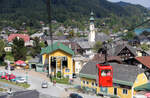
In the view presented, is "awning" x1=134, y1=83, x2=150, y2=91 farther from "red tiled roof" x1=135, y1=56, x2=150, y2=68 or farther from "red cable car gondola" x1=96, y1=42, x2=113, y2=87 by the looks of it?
"red cable car gondola" x1=96, y1=42, x2=113, y2=87

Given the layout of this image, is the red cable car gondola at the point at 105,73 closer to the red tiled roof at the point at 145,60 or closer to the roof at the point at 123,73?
the roof at the point at 123,73

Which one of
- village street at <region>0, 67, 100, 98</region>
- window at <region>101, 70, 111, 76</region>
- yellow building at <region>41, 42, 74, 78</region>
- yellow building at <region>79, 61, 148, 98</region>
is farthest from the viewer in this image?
yellow building at <region>41, 42, 74, 78</region>

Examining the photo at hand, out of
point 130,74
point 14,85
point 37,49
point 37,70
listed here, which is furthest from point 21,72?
point 130,74

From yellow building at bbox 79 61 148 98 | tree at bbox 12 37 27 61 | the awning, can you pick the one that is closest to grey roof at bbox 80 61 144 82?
yellow building at bbox 79 61 148 98

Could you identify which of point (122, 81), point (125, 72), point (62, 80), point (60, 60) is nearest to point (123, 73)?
point (125, 72)

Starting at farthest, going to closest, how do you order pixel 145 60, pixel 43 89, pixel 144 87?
pixel 145 60, pixel 43 89, pixel 144 87

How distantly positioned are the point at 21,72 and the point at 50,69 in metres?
4.86

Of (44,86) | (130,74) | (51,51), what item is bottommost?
(44,86)

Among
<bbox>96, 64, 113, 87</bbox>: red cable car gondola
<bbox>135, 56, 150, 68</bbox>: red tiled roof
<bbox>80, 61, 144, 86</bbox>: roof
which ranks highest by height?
<bbox>96, 64, 113, 87</bbox>: red cable car gondola

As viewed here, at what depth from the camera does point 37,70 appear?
33906 millimetres

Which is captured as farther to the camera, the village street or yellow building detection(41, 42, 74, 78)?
yellow building detection(41, 42, 74, 78)

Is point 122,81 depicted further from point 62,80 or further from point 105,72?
point 105,72

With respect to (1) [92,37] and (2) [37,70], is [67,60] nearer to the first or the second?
(2) [37,70]

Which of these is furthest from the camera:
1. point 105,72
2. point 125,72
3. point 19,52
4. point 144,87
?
point 19,52
